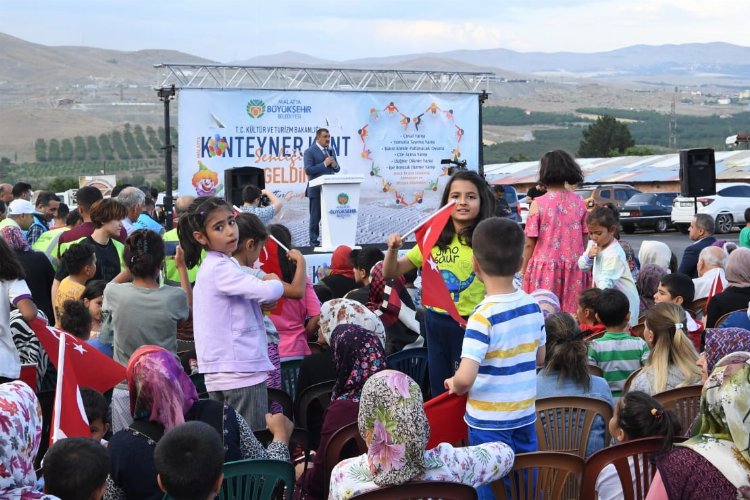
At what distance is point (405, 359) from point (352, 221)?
829 cm

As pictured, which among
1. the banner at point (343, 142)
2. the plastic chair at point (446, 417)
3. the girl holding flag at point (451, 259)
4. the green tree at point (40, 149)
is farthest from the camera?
the green tree at point (40, 149)

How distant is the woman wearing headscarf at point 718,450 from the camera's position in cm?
279

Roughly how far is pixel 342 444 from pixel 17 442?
155 centimetres

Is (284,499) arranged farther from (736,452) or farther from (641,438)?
(736,452)

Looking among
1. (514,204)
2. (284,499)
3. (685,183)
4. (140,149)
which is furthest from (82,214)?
(140,149)

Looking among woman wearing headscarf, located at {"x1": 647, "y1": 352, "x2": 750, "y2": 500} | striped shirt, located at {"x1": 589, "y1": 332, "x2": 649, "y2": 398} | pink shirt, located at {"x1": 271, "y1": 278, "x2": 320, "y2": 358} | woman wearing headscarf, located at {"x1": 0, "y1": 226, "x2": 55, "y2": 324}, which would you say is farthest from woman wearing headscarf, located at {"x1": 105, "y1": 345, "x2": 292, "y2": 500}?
woman wearing headscarf, located at {"x1": 0, "y1": 226, "x2": 55, "y2": 324}

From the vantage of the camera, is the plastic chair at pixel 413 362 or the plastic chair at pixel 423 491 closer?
the plastic chair at pixel 423 491

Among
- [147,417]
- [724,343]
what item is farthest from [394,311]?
[147,417]

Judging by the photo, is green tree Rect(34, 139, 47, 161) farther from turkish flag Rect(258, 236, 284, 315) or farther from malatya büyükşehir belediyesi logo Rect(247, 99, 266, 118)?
turkish flag Rect(258, 236, 284, 315)

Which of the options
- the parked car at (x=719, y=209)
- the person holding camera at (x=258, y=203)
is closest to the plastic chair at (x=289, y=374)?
the person holding camera at (x=258, y=203)

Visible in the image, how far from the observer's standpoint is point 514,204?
2606 centimetres

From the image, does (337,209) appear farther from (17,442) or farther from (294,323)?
(17,442)

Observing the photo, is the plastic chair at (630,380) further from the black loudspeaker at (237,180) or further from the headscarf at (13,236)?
the black loudspeaker at (237,180)

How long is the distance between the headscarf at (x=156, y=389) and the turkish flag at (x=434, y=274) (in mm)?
1517
